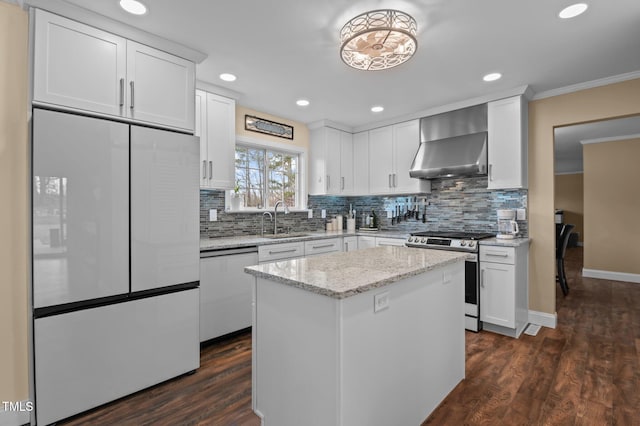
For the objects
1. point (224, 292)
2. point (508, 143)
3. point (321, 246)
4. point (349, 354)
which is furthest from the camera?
point (321, 246)

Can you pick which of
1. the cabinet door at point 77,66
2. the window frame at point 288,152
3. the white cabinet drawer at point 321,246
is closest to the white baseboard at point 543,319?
the white cabinet drawer at point 321,246

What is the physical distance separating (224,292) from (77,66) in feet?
6.62

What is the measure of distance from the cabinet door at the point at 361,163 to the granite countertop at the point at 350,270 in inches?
100

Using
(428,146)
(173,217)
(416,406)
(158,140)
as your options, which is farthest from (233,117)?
(416,406)

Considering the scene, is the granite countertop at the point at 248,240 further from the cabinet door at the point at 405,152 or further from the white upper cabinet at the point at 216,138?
the cabinet door at the point at 405,152

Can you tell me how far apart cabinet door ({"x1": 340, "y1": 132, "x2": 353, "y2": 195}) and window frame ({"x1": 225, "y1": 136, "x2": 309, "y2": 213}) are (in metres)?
0.55

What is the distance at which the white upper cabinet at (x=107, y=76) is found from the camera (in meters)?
1.85

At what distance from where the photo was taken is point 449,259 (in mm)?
1988

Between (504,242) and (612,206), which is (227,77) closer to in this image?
(504,242)

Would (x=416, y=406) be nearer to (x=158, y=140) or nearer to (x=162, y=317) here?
(x=162, y=317)

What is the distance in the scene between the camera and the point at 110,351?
6.67ft

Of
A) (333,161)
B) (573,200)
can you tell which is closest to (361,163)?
(333,161)

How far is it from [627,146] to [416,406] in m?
6.58

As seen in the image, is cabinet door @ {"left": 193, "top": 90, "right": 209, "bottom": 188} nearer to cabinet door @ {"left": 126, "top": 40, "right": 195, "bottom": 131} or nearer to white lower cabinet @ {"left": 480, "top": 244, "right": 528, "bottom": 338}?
cabinet door @ {"left": 126, "top": 40, "right": 195, "bottom": 131}
